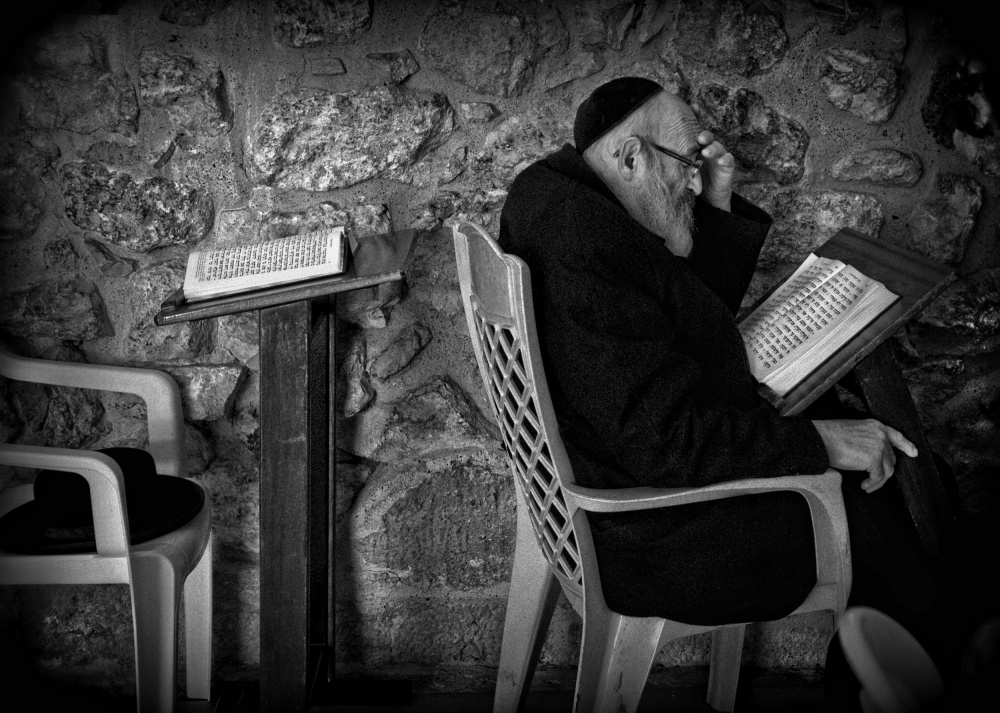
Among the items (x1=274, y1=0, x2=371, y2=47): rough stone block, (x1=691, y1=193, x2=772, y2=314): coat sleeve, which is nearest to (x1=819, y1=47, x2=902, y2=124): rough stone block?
(x1=691, y1=193, x2=772, y2=314): coat sleeve

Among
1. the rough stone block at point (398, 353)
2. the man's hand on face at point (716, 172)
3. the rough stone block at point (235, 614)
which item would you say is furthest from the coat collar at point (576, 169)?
the rough stone block at point (235, 614)

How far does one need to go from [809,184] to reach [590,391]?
98 cm

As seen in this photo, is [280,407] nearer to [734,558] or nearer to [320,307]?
[320,307]

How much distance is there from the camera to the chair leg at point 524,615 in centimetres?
180

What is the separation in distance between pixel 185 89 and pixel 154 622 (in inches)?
46.2

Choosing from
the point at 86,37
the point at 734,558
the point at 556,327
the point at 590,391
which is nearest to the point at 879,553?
the point at 734,558

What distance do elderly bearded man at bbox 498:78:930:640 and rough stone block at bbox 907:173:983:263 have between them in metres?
0.71

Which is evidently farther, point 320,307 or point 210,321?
point 210,321

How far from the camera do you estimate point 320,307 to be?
184 centimetres

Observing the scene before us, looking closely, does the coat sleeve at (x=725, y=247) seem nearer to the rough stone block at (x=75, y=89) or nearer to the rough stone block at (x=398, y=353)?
the rough stone block at (x=398, y=353)

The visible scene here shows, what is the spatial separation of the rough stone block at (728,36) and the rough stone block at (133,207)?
4.00 feet

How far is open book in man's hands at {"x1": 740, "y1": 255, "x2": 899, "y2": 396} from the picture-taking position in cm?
159

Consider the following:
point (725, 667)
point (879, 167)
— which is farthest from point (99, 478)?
point (879, 167)

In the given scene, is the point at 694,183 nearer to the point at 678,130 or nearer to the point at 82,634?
the point at 678,130
